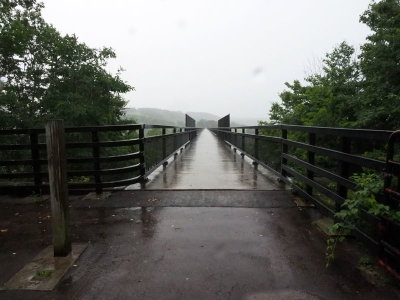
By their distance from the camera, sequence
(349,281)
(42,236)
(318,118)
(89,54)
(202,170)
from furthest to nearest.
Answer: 1. (89,54)
2. (318,118)
3. (202,170)
4. (42,236)
5. (349,281)

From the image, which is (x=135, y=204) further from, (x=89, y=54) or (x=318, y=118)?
(x=89, y=54)

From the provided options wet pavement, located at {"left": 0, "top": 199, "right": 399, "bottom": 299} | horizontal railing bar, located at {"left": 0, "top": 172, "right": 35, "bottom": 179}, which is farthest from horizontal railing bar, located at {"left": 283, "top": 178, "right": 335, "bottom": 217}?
horizontal railing bar, located at {"left": 0, "top": 172, "right": 35, "bottom": 179}

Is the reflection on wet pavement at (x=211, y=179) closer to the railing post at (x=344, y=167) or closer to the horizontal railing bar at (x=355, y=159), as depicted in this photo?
the horizontal railing bar at (x=355, y=159)

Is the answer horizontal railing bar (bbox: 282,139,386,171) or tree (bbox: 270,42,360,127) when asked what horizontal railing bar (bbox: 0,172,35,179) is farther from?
tree (bbox: 270,42,360,127)

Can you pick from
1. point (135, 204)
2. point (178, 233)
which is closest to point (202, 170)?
point (135, 204)

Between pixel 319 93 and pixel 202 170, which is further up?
pixel 319 93

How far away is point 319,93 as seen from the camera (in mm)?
16984

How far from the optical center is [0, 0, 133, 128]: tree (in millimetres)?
15930

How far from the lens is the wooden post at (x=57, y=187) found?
2801 mm

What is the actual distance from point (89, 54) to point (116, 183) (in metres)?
15.6

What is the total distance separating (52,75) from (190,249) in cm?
1874

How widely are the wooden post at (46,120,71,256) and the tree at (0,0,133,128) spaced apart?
13680 mm

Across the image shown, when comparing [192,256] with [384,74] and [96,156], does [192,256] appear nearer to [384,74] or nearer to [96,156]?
[96,156]

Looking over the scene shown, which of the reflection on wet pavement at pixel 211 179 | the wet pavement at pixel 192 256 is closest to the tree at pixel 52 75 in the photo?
the reflection on wet pavement at pixel 211 179
